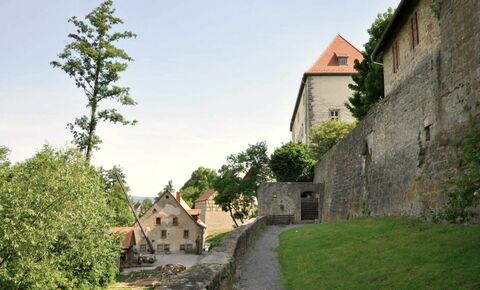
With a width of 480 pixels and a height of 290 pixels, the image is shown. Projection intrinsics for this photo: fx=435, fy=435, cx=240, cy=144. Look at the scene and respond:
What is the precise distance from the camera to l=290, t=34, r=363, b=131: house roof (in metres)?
40.0

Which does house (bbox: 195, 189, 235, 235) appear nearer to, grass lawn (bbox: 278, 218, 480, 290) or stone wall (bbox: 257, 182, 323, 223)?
stone wall (bbox: 257, 182, 323, 223)

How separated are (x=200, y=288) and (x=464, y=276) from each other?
4.11 metres

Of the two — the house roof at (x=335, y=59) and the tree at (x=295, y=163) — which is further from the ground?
the house roof at (x=335, y=59)

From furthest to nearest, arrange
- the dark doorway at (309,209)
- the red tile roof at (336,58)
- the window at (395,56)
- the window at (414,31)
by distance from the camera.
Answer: the red tile roof at (336,58) → the dark doorway at (309,209) → the window at (395,56) → the window at (414,31)

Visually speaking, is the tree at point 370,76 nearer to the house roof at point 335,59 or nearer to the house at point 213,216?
the house roof at point 335,59

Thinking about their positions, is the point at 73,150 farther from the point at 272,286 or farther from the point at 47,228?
the point at 272,286

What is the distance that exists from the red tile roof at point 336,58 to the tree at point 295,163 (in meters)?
8.88

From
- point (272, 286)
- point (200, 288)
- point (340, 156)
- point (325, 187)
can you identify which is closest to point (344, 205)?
point (340, 156)

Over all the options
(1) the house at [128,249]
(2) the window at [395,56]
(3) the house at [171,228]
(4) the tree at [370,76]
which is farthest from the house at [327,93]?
(2) the window at [395,56]

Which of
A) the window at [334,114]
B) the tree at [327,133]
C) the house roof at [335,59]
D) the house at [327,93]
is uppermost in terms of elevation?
the house roof at [335,59]

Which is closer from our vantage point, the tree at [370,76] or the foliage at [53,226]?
the foliage at [53,226]

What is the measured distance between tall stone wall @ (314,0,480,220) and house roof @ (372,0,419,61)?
6.64ft

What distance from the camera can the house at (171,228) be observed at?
52.5 m

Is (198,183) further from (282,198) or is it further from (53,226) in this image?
(53,226)
